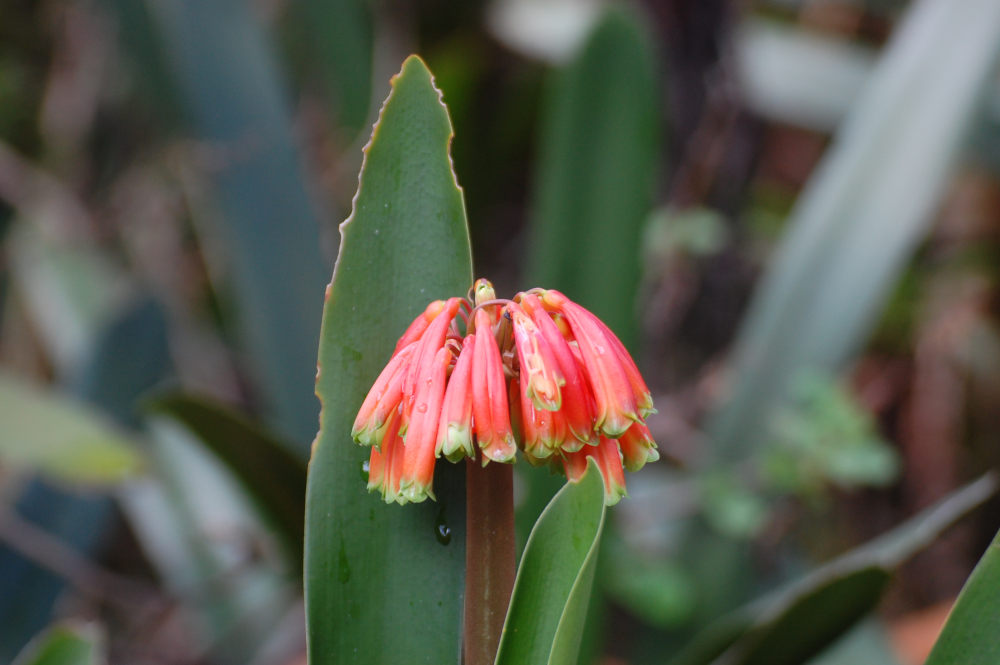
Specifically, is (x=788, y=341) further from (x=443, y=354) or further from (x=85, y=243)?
(x=85, y=243)

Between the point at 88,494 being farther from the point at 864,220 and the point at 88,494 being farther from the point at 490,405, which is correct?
the point at 864,220

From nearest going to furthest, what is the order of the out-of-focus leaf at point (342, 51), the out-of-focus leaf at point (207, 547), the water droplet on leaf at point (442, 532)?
the water droplet on leaf at point (442, 532) → the out-of-focus leaf at point (207, 547) → the out-of-focus leaf at point (342, 51)

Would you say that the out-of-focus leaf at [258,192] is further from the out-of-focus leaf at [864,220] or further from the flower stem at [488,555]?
the flower stem at [488,555]

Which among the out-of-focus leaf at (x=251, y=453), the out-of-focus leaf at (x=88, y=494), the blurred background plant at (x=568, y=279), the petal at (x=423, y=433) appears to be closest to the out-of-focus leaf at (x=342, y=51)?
the blurred background plant at (x=568, y=279)

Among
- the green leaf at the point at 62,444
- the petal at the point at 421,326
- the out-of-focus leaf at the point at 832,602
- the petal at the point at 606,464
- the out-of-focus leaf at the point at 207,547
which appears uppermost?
the petal at the point at 421,326

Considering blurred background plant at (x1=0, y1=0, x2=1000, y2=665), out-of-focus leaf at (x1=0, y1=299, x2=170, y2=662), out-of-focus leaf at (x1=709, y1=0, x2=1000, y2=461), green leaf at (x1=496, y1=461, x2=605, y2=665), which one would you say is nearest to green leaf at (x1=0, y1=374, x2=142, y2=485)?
blurred background plant at (x1=0, y1=0, x2=1000, y2=665)

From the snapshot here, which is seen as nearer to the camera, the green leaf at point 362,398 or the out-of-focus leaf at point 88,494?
the green leaf at point 362,398

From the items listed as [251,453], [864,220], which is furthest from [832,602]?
[864,220]
